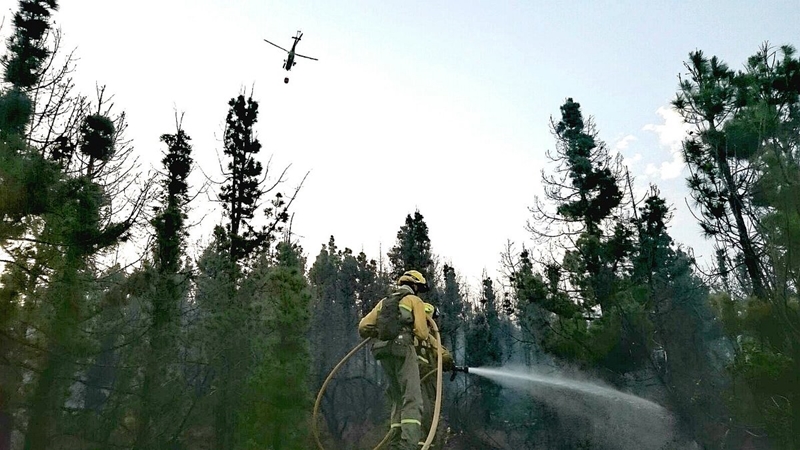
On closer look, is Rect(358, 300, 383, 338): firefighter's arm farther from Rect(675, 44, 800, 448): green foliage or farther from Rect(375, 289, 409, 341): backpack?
Rect(675, 44, 800, 448): green foliage

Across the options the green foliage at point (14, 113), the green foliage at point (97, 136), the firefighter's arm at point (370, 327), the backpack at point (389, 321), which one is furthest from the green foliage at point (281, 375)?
the backpack at point (389, 321)

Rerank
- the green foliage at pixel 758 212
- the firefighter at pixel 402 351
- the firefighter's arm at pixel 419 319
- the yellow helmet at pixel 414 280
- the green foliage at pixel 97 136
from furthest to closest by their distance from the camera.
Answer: the green foliage at pixel 97 136
the green foliage at pixel 758 212
the yellow helmet at pixel 414 280
the firefighter's arm at pixel 419 319
the firefighter at pixel 402 351

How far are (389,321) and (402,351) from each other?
423mm

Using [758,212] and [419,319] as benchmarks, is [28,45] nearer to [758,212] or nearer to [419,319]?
[419,319]

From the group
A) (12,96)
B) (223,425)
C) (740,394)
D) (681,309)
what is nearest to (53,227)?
(12,96)

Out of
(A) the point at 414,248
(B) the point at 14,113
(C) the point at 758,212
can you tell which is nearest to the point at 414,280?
(C) the point at 758,212

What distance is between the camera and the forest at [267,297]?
442 inches

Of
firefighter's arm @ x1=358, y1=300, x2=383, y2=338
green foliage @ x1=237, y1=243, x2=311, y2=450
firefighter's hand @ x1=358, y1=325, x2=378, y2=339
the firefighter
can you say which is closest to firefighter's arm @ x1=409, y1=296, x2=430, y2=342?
the firefighter

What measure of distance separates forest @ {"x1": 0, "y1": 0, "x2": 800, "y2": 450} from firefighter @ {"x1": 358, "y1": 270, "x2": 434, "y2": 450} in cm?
291

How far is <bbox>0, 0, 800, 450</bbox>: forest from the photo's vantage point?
1123 centimetres

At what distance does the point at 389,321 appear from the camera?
6.73 metres

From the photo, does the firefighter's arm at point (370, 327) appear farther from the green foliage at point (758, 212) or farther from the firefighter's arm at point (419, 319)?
the green foliage at point (758, 212)

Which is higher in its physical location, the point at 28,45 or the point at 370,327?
the point at 28,45

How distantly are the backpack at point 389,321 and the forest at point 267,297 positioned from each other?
337cm
